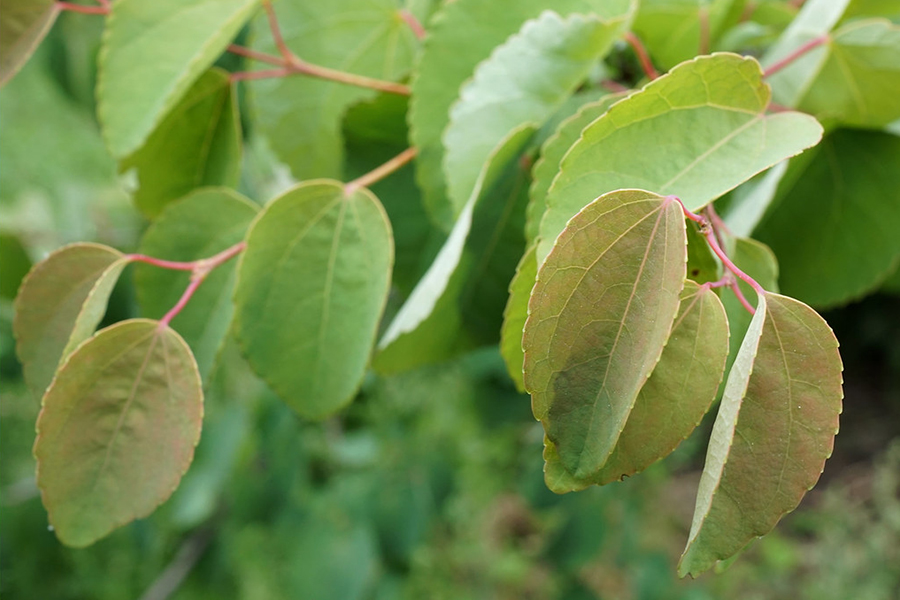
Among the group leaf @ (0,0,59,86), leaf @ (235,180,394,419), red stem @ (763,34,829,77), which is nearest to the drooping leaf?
red stem @ (763,34,829,77)

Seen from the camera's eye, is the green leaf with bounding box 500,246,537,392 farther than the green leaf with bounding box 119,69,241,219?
No

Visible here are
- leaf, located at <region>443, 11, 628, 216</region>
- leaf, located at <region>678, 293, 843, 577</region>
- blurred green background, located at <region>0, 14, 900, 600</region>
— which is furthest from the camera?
blurred green background, located at <region>0, 14, 900, 600</region>

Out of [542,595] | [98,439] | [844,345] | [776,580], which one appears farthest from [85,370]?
[844,345]

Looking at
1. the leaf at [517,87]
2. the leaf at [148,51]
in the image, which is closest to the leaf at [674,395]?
the leaf at [517,87]

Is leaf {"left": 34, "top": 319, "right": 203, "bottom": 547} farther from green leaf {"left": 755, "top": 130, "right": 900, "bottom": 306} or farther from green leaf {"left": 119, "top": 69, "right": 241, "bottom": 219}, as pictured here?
green leaf {"left": 755, "top": 130, "right": 900, "bottom": 306}

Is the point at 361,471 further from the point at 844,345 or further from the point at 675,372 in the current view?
the point at 844,345

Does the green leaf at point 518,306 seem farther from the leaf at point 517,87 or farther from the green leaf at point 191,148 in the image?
the green leaf at point 191,148

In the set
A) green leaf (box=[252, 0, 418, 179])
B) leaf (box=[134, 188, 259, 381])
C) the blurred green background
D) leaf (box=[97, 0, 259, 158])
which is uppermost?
leaf (box=[97, 0, 259, 158])
